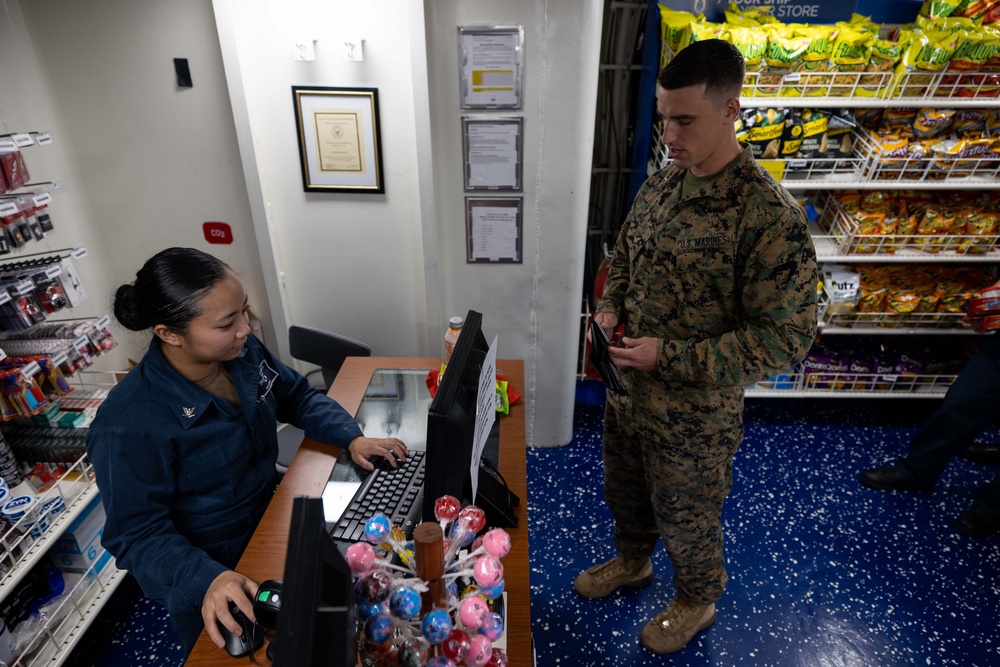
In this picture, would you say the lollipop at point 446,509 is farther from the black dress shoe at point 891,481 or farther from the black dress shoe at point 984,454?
the black dress shoe at point 984,454

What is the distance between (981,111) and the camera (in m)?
2.73

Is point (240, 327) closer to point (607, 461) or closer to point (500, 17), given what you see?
point (607, 461)

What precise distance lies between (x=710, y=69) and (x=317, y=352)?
192 centimetres

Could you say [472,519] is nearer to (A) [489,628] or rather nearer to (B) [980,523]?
(A) [489,628]

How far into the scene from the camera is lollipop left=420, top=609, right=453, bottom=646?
2.96 ft

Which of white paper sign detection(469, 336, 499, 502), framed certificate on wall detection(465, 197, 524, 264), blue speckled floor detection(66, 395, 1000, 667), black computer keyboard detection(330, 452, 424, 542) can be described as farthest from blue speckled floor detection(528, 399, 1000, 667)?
white paper sign detection(469, 336, 499, 502)

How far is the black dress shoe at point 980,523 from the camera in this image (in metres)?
2.70

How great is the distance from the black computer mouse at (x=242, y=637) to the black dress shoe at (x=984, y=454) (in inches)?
141

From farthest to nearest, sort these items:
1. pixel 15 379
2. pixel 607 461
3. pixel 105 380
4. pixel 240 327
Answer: pixel 105 380, pixel 607 461, pixel 15 379, pixel 240 327

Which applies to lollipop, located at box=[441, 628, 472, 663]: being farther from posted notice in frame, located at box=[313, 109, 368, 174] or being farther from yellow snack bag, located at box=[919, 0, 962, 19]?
yellow snack bag, located at box=[919, 0, 962, 19]

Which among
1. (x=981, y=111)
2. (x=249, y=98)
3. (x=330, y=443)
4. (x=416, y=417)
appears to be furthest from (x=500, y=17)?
(x=981, y=111)

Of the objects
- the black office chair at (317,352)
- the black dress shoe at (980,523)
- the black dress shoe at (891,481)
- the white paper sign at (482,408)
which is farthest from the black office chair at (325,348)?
the black dress shoe at (980,523)

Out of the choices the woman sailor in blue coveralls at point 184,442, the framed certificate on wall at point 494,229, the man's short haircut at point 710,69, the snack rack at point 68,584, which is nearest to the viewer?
Answer: the woman sailor in blue coveralls at point 184,442

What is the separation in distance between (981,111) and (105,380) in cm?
437
